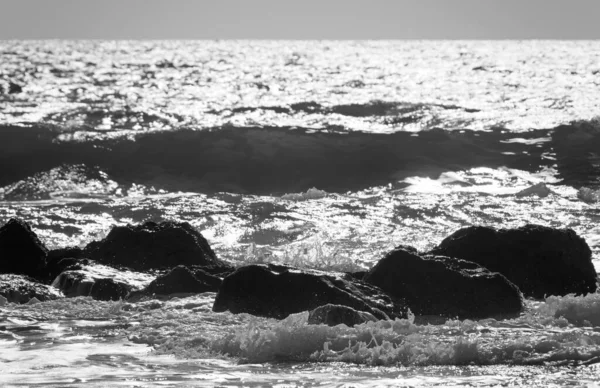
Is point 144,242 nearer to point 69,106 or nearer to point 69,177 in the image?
point 69,177

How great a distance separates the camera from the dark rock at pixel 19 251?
36.4ft

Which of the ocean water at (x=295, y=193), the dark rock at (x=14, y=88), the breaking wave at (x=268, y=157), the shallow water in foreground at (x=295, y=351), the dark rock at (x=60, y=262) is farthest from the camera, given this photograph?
the dark rock at (x=14, y=88)

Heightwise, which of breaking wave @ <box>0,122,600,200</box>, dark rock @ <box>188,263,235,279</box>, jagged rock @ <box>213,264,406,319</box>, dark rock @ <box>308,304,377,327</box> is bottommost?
dark rock @ <box>308,304,377,327</box>

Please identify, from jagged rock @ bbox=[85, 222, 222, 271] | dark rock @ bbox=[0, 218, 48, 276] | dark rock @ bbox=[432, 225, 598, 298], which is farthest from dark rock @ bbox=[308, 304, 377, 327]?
dark rock @ bbox=[0, 218, 48, 276]

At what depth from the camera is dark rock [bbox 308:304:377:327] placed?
7539 millimetres

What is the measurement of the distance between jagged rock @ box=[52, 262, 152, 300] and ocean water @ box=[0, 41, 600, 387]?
0.25m

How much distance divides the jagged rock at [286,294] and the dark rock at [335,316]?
1.78 ft

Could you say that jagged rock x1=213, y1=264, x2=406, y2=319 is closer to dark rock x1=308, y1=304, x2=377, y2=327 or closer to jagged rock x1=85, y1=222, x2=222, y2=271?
dark rock x1=308, y1=304, x2=377, y2=327

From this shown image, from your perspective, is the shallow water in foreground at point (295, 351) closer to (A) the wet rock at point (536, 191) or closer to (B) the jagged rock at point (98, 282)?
(B) the jagged rock at point (98, 282)

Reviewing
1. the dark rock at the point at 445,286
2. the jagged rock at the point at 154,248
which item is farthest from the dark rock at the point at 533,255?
the jagged rock at the point at 154,248

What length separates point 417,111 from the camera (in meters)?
31.1

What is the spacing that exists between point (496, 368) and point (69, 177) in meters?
17.0

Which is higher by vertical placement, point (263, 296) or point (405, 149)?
point (405, 149)

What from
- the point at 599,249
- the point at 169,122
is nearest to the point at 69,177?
the point at 169,122
